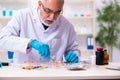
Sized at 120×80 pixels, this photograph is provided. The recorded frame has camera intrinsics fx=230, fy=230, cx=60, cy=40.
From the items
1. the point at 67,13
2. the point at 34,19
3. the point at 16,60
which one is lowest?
the point at 16,60

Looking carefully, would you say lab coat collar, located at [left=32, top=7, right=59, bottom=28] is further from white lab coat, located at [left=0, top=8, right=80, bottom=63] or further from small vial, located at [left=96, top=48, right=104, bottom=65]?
small vial, located at [left=96, top=48, right=104, bottom=65]

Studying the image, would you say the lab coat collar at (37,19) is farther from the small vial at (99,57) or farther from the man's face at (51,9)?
the small vial at (99,57)

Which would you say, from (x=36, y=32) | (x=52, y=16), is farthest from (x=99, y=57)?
(x=36, y=32)

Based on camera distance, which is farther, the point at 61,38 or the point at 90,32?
the point at 90,32

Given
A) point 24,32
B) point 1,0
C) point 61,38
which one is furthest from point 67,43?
point 1,0

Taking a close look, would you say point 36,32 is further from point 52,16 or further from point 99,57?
point 99,57

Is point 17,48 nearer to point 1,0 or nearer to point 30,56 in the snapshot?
point 30,56

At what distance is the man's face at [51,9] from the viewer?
68.3 inches

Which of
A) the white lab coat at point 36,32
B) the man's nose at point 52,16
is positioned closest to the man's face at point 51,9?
the man's nose at point 52,16

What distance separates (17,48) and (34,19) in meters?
0.34

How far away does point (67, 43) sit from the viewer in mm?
2006

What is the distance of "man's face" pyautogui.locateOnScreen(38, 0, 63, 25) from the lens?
1.73 meters

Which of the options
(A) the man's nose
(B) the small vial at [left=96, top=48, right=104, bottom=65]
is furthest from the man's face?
(B) the small vial at [left=96, top=48, right=104, bottom=65]

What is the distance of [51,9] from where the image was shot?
1743 millimetres
